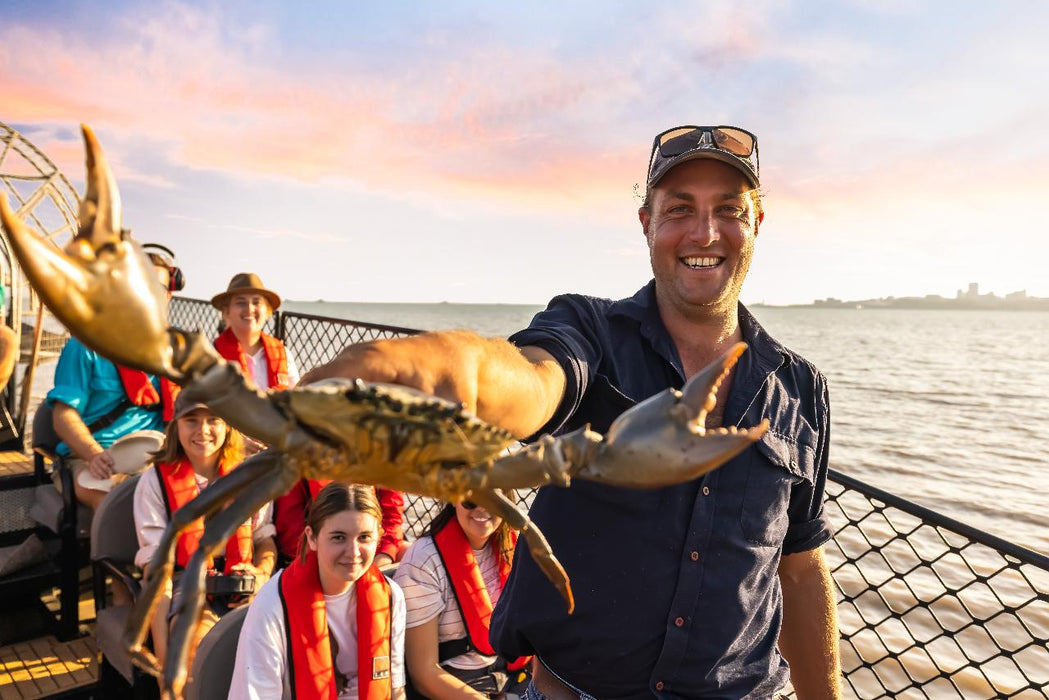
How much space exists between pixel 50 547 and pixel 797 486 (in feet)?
16.9

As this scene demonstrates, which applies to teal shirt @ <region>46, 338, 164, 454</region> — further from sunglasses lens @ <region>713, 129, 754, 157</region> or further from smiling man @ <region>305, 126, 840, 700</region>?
sunglasses lens @ <region>713, 129, 754, 157</region>

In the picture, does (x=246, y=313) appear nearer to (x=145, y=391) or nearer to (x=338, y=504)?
(x=145, y=391)

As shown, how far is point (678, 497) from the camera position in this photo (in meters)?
2.17

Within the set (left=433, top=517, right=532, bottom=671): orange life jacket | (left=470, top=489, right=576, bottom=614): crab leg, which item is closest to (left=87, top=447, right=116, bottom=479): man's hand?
(left=433, top=517, right=532, bottom=671): orange life jacket

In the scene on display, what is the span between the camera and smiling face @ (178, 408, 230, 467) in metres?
4.08

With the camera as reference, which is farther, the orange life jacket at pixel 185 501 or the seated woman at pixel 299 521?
the seated woman at pixel 299 521

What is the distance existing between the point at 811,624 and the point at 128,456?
4.45 meters

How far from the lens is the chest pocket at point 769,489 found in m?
2.29

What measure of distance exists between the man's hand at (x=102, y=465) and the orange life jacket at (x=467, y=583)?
8.40 ft

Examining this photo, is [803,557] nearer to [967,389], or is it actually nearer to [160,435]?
[160,435]

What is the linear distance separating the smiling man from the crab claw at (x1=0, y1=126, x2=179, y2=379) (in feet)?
2.85

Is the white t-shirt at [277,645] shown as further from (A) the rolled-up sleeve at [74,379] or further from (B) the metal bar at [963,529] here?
(A) the rolled-up sleeve at [74,379]

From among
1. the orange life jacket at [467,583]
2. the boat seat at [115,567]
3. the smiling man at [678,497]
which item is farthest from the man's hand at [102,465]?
the smiling man at [678,497]

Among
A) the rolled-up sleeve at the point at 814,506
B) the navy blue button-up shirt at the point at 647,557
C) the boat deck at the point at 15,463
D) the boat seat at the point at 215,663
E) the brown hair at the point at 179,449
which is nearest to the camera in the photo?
the navy blue button-up shirt at the point at 647,557
